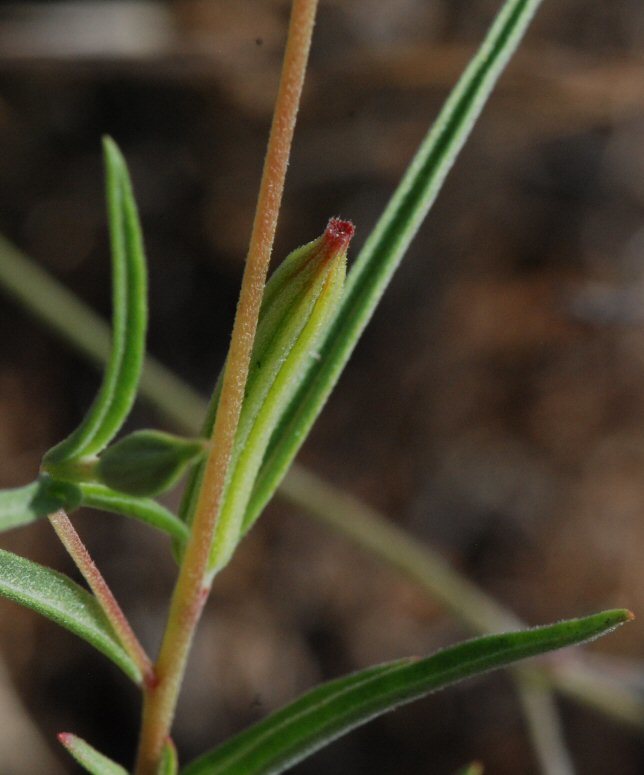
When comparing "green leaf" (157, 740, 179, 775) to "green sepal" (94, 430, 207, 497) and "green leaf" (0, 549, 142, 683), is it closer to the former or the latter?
"green leaf" (0, 549, 142, 683)

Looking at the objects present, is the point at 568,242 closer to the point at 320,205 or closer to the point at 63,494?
the point at 320,205

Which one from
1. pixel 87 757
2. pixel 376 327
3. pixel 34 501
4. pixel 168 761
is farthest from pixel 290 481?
pixel 34 501

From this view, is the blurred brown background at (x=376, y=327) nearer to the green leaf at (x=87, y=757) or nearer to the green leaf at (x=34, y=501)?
the green leaf at (x=87, y=757)

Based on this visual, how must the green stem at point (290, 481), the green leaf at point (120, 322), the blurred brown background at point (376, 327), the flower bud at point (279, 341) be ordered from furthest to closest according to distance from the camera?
the blurred brown background at point (376, 327)
the green stem at point (290, 481)
the green leaf at point (120, 322)
the flower bud at point (279, 341)

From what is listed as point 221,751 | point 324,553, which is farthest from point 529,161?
point 221,751

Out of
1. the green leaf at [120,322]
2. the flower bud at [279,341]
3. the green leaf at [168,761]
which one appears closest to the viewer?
the flower bud at [279,341]

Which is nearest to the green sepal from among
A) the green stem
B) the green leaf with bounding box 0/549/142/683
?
the green leaf with bounding box 0/549/142/683

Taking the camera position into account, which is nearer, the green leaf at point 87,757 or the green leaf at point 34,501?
the green leaf at point 34,501

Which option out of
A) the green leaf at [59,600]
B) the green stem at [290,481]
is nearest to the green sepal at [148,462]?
the green leaf at [59,600]
